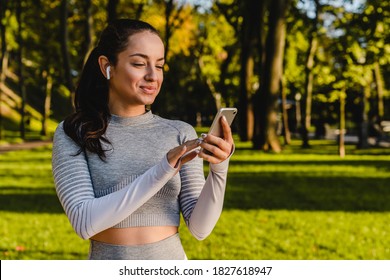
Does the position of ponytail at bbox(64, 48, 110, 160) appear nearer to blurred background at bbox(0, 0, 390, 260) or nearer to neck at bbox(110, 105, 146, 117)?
neck at bbox(110, 105, 146, 117)

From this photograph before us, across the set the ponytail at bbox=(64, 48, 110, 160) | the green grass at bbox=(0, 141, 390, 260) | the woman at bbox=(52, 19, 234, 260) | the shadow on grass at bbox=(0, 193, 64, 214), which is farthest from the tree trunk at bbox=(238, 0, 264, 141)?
the woman at bbox=(52, 19, 234, 260)

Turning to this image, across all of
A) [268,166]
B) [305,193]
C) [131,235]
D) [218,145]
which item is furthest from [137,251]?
[268,166]

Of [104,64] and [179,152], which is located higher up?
[104,64]

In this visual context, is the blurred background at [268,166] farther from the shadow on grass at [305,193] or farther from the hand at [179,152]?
the hand at [179,152]

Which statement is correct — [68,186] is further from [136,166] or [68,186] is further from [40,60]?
[40,60]

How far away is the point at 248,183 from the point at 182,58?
1370 inches

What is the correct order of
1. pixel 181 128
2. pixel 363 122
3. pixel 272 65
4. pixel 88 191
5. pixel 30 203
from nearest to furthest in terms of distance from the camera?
pixel 88 191 → pixel 181 128 → pixel 30 203 → pixel 272 65 → pixel 363 122

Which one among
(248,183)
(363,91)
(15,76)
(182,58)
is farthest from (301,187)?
(15,76)

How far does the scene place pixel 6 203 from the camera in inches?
504

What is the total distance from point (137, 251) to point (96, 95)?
28.5 inches

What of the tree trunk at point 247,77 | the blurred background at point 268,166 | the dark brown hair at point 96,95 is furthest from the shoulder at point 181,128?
the tree trunk at point 247,77

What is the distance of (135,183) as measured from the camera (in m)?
2.28

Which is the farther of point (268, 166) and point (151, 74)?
point (268, 166)

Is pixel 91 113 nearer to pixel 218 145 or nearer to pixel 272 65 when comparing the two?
pixel 218 145
